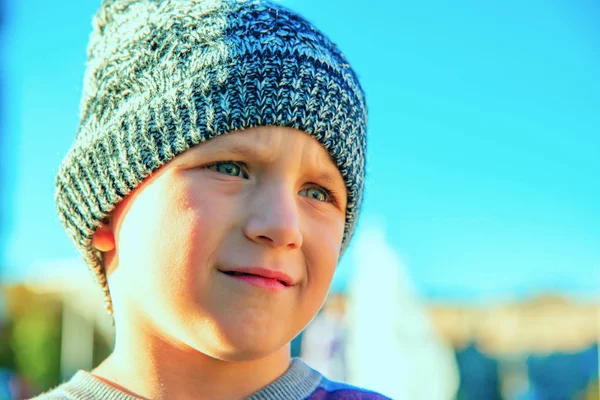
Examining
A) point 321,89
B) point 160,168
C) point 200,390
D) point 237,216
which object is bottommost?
point 200,390

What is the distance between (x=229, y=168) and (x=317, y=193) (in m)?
0.25

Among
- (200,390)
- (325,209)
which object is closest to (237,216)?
(325,209)

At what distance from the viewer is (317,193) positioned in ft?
5.32

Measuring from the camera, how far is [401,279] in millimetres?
8898

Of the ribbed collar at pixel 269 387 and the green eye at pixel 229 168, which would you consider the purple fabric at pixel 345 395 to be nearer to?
the ribbed collar at pixel 269 387

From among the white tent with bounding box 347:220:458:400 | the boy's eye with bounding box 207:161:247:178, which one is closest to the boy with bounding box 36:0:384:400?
the boy's eye with bounding box 207:161:247:178

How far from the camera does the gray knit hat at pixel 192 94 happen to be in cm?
154

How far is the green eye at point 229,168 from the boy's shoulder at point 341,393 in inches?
22.8

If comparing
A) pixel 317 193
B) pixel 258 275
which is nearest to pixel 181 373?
pixel 258 275

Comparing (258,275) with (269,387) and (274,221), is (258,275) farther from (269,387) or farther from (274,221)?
(269,387)

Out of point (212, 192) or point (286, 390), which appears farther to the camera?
point (286, 390)

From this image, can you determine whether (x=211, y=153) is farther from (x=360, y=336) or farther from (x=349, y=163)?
(x=360, y=336)

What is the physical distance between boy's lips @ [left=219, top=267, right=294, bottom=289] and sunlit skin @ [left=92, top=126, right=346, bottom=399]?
12mm

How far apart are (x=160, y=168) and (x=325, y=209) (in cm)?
40
